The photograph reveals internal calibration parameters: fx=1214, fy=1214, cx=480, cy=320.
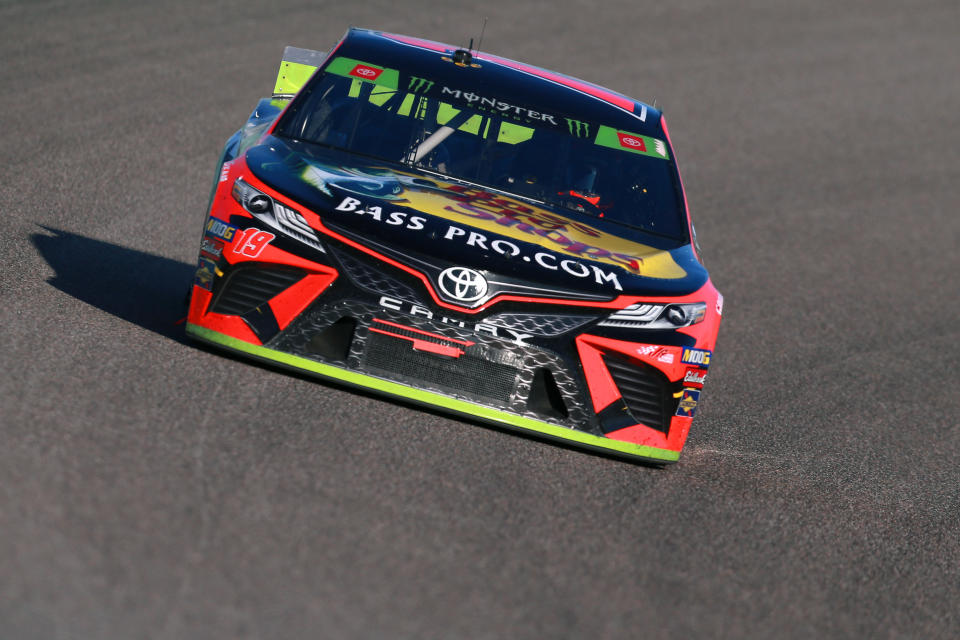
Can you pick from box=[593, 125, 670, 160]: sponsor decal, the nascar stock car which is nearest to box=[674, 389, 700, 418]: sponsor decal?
the nascar stock car

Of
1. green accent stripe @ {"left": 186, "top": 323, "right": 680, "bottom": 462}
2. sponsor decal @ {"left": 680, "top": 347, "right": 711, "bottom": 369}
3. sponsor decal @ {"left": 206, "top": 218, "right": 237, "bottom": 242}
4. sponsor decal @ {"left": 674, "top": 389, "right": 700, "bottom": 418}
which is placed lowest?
green accent stripe @ {"left": 186, "top": 323, "right": 680, "bottom": 462}

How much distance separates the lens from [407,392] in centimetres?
494

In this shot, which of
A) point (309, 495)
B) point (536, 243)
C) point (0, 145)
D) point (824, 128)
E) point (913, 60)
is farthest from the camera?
point (913, 60)

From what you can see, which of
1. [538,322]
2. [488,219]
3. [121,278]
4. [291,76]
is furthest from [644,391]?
[121,278]

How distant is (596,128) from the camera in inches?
246

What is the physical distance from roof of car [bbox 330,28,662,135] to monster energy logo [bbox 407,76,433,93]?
0.17 feet

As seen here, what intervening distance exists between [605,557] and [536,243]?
143 centimetres

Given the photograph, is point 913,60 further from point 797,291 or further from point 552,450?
point 552,450

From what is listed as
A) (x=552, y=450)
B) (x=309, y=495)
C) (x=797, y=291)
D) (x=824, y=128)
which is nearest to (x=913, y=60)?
(x=824, y=128)

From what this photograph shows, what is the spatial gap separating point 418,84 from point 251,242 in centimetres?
157

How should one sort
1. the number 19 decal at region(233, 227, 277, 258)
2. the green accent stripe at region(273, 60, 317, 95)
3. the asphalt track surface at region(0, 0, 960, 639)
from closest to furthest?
the asphalt track surface at region(0, 0, 960, 639) → the number 19 decal at region(233, 227, 277, 258) → the green accent stripe at region(273, 60, 317, 95)

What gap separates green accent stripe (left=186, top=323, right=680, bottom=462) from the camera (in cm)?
493

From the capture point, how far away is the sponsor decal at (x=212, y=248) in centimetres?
505

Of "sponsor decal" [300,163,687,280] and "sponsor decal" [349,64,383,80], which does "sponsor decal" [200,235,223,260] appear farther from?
"sponsor decal" [349,64,383,80]
